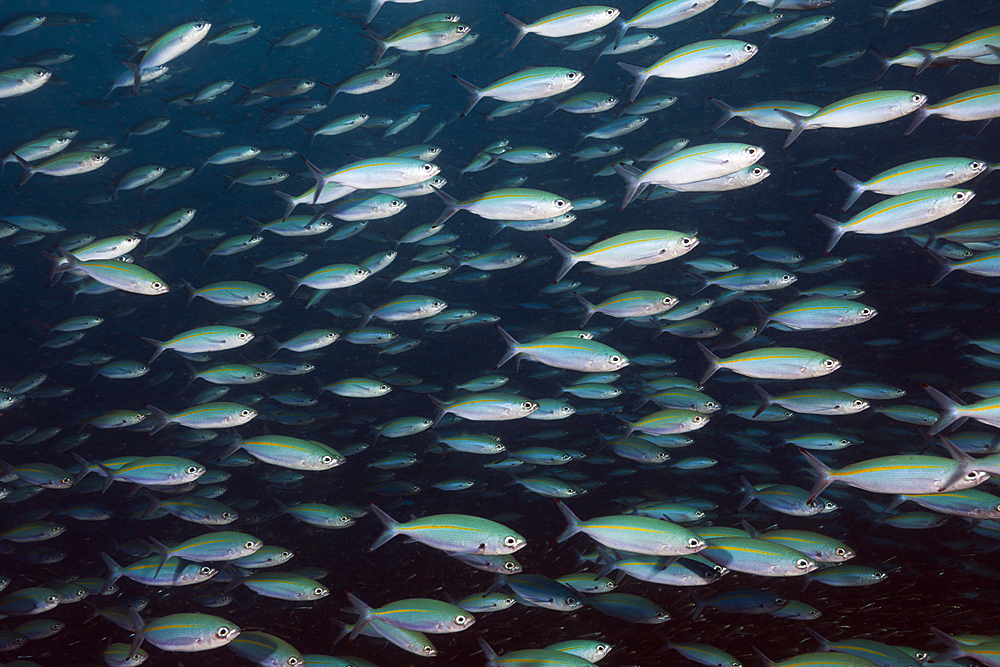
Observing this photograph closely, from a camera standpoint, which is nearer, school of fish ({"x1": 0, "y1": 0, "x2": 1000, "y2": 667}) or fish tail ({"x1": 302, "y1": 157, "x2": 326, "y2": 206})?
school of fish ({"x1": 0, "y1": 0, "x2": 1000, "y2": 667})

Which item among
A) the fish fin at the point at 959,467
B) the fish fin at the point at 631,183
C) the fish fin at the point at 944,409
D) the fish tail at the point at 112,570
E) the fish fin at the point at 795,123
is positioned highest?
the fish fin at the point at 795,123

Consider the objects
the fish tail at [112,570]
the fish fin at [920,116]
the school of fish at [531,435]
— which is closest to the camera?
the fish fin at [920,116]

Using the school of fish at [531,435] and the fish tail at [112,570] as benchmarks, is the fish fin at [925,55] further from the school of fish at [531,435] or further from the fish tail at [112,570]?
the fish tail at [112,570]

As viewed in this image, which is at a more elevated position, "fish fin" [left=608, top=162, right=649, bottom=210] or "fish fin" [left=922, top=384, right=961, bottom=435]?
"fish fin" [left=608, top=162, right=649, bottom=210]

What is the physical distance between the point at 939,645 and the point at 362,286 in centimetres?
2624

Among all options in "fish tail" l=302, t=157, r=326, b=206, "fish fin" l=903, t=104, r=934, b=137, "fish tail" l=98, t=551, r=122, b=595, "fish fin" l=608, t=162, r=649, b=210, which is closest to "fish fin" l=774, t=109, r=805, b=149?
"fish fin" l=903, t=104, r=934, b=137

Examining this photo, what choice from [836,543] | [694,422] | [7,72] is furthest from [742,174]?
[7,72]

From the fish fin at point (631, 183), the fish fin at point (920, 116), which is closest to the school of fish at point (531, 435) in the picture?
the fish fin at point (631, 183)

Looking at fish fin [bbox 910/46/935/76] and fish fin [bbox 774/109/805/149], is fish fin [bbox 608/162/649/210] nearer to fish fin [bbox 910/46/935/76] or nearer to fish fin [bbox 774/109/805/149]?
fish fin [bbox 774/109/805/149]

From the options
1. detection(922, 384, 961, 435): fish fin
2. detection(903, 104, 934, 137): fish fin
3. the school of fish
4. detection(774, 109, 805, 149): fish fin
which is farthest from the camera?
detection(774, 109, 805, 149): fish fin

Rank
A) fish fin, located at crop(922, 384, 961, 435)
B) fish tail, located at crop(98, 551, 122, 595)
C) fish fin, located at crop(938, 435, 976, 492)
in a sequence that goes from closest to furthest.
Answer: fish fin, located at crop(938, 435, 976, 492) → fish fin, located at crop(922, 384, 961, 435) → fish tail, located at crop(98, 551, 122, 595)

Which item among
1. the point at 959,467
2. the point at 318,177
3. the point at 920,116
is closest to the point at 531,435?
the point at 318,177

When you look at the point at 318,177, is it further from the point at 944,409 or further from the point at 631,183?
the point at 944,409

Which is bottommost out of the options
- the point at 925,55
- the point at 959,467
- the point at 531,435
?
the point at 531,435
